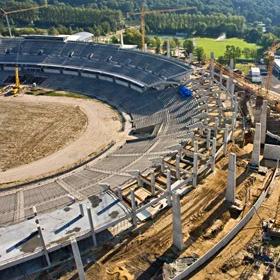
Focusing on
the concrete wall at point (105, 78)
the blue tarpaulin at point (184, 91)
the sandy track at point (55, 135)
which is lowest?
the sandy track at point (55, 135)

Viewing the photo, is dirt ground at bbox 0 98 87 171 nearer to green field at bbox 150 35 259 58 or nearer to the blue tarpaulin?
the blue tarpaulin

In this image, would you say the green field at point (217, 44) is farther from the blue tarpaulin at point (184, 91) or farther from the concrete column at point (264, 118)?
the concrete column at point (264, 118)

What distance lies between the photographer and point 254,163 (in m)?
53.2

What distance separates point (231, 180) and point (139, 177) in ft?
38.9

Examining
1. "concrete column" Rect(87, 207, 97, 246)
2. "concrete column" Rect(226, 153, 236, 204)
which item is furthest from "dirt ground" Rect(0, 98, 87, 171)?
"concrete column" Rect(226, 153, 236, 204)

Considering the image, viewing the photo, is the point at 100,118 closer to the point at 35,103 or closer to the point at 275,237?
the point at 35,103

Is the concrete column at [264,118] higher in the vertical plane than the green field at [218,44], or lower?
higher

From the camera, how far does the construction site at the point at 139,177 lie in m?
36.9

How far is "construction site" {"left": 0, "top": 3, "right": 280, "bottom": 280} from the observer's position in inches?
1452

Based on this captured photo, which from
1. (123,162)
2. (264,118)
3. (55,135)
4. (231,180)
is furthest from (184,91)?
(231,180)

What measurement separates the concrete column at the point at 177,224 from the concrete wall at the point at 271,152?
27.6 meters

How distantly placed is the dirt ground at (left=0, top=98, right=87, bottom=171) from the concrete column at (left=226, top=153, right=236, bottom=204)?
33546 mm

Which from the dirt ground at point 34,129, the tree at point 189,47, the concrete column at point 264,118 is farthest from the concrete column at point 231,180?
the tree at point 189,47

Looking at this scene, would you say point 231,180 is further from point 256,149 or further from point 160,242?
point 160,242
